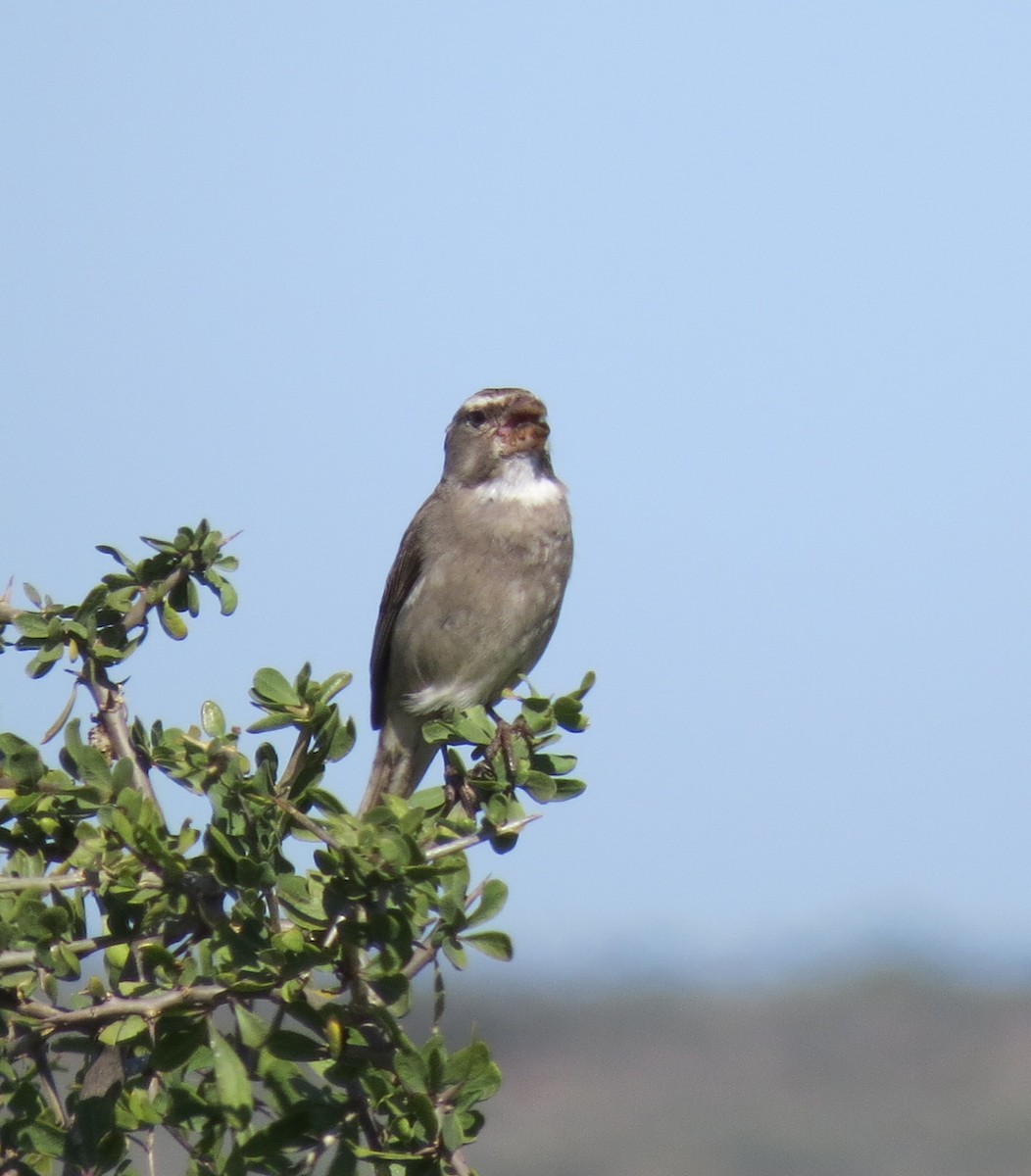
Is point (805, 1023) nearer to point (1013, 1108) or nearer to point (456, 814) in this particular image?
point (1013, 1108)

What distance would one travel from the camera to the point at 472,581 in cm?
650

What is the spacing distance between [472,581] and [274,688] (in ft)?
10.9

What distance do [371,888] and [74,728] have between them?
27.7 inches

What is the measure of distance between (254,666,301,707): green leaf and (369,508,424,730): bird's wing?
359 cm

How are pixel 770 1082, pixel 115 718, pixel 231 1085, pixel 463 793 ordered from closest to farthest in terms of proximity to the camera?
pixel 231 1085
pixel 115 718
pixel 463 793
pixel 770 1082

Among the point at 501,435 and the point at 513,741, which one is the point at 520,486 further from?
the point at 513,741

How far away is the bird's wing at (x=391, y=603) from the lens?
22.5 ft

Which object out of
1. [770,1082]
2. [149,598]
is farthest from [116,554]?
[770,1082]

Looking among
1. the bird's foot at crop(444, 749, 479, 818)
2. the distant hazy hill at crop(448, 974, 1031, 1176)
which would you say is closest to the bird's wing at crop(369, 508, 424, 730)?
the bird's foot at crop(444, 749, 479, 818)

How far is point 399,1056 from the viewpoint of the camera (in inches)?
109

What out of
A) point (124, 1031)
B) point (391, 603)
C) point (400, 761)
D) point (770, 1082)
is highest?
point (770, 1082)

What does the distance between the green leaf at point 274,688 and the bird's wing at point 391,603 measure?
3.59m

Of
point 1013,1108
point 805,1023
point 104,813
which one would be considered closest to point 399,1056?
point 104,813

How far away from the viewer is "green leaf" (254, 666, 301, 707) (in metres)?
3.20
